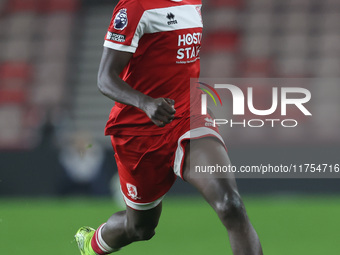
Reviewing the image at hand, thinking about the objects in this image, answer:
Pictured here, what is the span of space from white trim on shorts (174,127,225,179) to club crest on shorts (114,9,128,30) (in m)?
0.75

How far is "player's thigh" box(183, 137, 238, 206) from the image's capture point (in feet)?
12.7

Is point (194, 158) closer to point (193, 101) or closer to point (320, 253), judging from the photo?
point (193, 101)

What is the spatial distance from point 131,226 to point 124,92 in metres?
1.23

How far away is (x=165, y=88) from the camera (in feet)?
14.6

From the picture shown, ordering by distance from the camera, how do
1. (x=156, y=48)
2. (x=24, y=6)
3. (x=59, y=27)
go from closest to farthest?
1. (x=156, y=48)
2. (x=59, y=27)
3. (x=24, y=6)

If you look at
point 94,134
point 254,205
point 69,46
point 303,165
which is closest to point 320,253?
point 254,205

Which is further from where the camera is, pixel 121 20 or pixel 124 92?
pixel 121 20

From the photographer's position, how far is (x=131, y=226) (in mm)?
4844

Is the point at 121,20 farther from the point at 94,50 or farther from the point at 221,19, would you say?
the point at 94,50

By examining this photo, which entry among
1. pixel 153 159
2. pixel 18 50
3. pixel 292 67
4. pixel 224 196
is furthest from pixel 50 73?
pixel 224 196

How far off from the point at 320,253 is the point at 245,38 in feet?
32.7

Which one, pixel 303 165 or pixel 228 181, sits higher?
pixel 228 181

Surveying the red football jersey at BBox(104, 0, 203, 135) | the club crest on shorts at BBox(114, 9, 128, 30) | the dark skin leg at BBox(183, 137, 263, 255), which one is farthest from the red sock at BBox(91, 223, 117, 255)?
the club crest on shorts at BBox(114, 9, 128, 30)

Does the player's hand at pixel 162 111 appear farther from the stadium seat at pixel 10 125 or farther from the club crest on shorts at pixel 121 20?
the stadium seat at pixel 10 125
